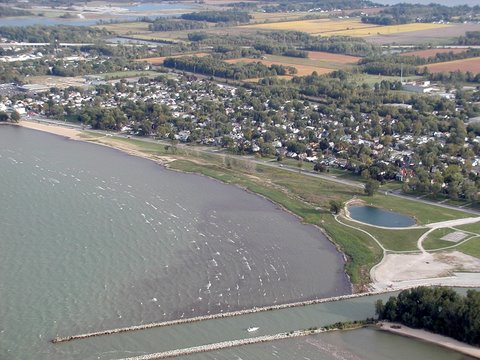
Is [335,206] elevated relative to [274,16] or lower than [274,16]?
lower

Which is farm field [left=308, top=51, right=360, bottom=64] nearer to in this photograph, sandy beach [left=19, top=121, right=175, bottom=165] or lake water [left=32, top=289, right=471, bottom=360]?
sandy beach [left=19, top=121, right=175, bottom=165]

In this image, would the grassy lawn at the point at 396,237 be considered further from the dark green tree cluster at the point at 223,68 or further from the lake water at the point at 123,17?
the lake water at the point at 123,17

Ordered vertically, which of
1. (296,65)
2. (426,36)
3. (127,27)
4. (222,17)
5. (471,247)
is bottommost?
(471,247)

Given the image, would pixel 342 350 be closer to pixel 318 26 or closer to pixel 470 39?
pixel 470 39

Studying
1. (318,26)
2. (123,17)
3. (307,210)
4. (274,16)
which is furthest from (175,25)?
(307,210)

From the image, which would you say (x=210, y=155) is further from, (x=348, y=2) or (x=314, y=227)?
(x=348, y=2)

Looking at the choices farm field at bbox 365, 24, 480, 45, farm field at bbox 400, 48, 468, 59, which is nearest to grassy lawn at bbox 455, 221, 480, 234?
farm field at bbox 400, 48, 468, 59

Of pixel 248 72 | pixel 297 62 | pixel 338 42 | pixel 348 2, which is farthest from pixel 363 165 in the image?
pixel 348 2

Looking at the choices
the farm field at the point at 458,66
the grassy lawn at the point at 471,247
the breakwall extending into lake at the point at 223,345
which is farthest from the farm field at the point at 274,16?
the breakwall extending into lake at the point at 223,345
